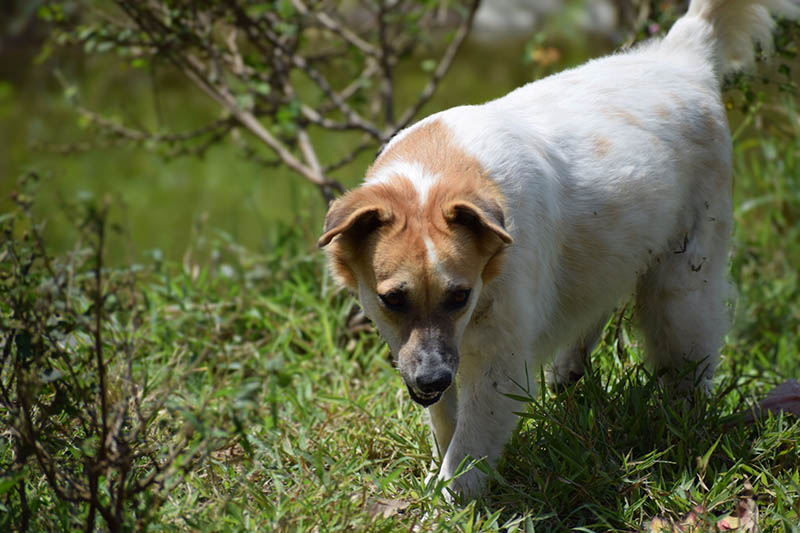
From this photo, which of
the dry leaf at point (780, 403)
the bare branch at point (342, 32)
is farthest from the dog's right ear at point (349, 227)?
the bare branch at point (342, 32)

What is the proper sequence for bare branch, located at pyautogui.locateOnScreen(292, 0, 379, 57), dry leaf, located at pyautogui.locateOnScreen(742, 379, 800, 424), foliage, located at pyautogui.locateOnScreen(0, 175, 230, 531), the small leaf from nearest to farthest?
foliage, located at pyautogui.locateOnScreen(0, 175, 230, 531) < the small leaf < dry leaf, located at pyautogui.locateOnScreen(742, 379, 800, 424) < bare branch, located at pyautogui.locateOnScreen(292, 0, 379, 57)

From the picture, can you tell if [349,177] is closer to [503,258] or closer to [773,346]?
[773,346]

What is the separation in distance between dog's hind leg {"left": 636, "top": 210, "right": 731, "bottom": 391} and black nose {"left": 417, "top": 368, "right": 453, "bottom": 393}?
1.43 m

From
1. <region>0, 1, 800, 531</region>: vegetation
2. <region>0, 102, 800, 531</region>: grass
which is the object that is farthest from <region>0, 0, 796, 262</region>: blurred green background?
<region>0, 1, 800, 531</region>: vegetation

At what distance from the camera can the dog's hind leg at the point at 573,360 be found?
14.0 feet

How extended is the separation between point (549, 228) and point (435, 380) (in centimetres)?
85

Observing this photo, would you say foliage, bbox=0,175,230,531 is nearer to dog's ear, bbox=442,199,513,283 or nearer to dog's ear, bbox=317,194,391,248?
dog's ear, bbox=317,194,391,248

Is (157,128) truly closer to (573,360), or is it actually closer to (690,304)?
(573,360)

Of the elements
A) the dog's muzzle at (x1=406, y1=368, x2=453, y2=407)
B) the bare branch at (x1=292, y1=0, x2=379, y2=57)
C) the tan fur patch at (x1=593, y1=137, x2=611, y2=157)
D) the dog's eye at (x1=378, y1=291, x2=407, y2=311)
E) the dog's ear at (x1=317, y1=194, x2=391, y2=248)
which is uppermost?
the bare branch at (x1=292, y1=0, x2=379, y2=57)

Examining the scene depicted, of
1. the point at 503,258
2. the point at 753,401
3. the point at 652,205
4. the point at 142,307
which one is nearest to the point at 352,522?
the point at 503,258

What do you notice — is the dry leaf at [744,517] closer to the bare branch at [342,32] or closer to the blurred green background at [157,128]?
the blurred green background at [157,128]

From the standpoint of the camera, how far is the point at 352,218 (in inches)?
116

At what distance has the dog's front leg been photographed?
10.8ft

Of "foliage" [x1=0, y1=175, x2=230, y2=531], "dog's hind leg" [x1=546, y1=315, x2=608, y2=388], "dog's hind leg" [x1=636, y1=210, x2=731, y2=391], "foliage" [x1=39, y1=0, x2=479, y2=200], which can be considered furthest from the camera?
"foliage" [x1=39, y1=0, x2=479, y2=200]
